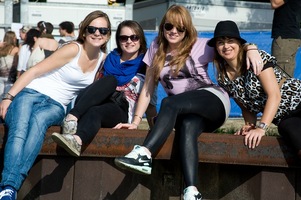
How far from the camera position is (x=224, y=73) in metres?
5.53

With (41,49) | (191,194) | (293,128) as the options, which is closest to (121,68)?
(191,194)

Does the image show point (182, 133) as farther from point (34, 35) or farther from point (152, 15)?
point (152, 15)

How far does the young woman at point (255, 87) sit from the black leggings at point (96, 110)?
0.86 metres

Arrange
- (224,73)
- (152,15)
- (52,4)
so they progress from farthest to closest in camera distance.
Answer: (152,15) → (52,4) → (224,73)

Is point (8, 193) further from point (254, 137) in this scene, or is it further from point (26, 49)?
point (26, 49)

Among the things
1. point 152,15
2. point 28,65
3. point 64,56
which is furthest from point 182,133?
point 152,15

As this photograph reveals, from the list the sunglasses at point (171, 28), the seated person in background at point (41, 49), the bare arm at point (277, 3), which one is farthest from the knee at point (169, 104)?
the seated person in background at point (41, 49)

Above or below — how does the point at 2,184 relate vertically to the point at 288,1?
below

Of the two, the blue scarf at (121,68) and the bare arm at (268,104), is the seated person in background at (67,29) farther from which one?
the bare arm at (268,104)

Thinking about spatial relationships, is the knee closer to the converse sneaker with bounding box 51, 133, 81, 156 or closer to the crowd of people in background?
the crowd of people in background

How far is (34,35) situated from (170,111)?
6.04 m

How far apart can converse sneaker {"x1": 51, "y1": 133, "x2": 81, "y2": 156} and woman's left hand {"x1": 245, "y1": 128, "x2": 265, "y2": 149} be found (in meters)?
1.24

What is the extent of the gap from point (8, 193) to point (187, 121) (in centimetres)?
141

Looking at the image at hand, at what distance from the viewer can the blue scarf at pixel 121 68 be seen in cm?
601
